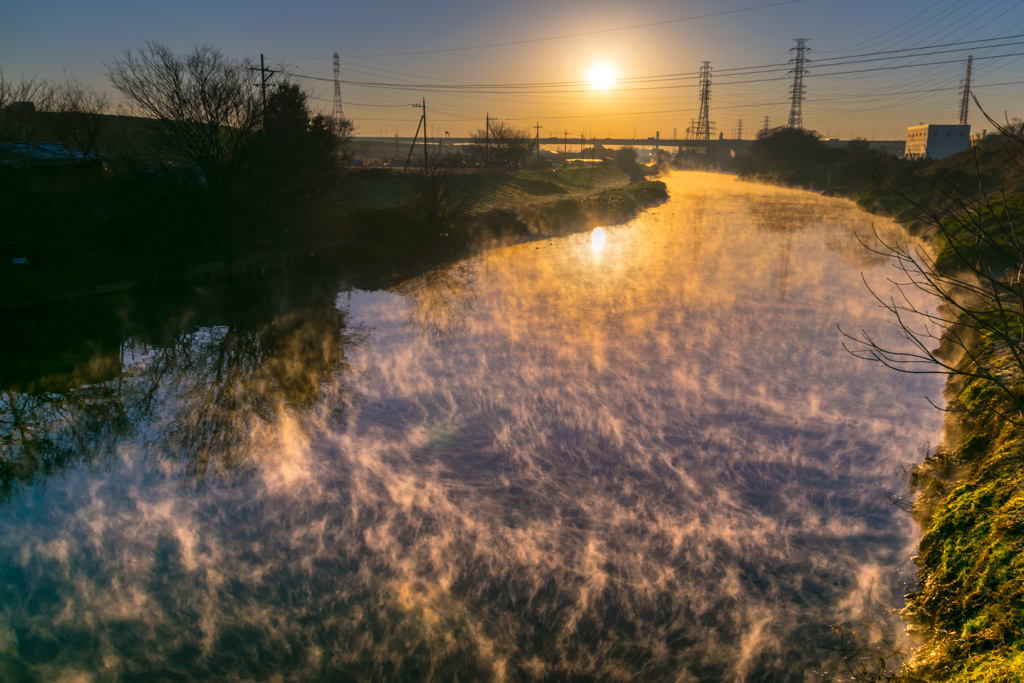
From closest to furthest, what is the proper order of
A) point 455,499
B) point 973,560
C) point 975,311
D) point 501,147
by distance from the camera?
point 973,560, point 975,311, point 455,499, point 501,147

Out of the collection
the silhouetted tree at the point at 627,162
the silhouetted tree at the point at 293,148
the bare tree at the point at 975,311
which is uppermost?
the silhouetted tree at the point at 627,162

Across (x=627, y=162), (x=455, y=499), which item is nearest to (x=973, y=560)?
(x=455, y=499)

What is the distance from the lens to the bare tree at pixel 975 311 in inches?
222

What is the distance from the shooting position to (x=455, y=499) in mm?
9570

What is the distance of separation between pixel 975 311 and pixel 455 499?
776 cm

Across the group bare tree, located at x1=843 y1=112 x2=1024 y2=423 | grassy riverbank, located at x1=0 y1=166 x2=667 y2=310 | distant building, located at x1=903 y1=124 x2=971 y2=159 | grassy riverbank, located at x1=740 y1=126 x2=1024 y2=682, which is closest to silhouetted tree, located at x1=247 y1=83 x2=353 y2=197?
grassy riverbank, located at x1=0 y1=166 x2=667 y2=310

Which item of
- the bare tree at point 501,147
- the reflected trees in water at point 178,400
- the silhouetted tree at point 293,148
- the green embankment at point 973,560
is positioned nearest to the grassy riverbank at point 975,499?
the green embankment at point 973,560

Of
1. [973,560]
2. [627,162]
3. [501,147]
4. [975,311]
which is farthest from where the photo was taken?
[627,162]

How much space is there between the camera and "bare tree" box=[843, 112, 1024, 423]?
5.63 metres

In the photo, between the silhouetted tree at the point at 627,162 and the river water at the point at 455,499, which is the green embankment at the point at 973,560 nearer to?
the river water at the point at 455,499

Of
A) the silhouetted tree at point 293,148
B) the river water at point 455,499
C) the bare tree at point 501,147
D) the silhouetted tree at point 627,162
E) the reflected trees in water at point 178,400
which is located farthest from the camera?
the silhouetted tree at point 627,162

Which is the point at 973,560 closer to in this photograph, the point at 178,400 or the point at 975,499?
the point at 975,499

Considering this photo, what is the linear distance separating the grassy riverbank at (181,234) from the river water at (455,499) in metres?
3.53

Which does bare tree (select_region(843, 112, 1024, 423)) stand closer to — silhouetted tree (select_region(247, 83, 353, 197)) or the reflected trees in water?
the reflected trees in water
